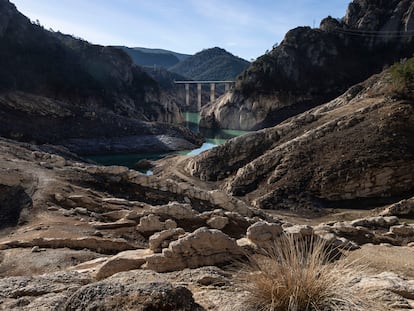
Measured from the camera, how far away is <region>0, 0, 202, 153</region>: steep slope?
60938 mm

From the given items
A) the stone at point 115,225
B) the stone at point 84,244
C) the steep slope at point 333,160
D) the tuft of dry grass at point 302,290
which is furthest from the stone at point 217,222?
the steep slope at point 333,160

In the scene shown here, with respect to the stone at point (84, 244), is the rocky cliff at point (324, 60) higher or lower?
higher

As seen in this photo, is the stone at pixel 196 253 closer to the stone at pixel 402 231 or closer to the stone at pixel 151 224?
the stone at pixel 151 224

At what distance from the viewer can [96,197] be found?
16.8 meters

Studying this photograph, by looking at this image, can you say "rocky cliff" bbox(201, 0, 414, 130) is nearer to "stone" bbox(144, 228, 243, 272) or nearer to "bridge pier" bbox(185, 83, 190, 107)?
"bridge pier" bbox(185, 83, 190, 107)

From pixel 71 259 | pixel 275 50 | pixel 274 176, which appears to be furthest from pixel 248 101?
pixel 71 259

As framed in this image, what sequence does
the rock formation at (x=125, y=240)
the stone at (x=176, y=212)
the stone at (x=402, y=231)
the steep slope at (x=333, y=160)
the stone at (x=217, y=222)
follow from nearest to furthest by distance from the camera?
the rock formation at (x=125, y=240), the stone at (x=217, y=222), the stone at (x=176, y=212), the stone at (x=402, y=231), the steep slope at (x=333, y=160)

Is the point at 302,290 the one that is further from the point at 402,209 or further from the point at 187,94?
the point at 187,94

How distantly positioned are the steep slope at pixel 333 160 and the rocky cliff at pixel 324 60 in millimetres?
52148

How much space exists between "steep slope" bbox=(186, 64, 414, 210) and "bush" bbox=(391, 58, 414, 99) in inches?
15.4

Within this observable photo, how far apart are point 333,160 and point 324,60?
6362cm

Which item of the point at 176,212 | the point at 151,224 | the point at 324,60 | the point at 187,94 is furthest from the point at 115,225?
the point at 187,94

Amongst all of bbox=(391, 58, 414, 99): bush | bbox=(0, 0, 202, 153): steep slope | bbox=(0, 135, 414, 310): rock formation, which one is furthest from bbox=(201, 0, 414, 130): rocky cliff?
bbox=(0, 135, 414, 310): rock formation

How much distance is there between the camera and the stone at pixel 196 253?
7020mm
